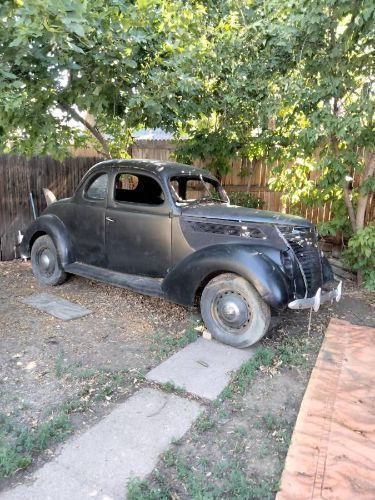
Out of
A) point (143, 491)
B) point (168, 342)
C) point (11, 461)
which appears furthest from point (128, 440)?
point (168, 342)

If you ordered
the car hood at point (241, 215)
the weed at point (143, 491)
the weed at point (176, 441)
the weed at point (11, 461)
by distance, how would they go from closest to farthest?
the weed at point (143, 491), the weed at point (11, 461), the weed at point (176, 441), the car hood at point (241, 215)

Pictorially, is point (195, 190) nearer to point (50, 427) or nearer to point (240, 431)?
point (240, 431)

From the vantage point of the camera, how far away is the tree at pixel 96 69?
377cm

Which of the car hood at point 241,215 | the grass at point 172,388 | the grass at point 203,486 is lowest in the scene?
the grass at point 203,486

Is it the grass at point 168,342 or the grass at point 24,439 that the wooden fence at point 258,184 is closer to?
the grass at point 168,342

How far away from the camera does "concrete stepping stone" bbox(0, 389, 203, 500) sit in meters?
2.08

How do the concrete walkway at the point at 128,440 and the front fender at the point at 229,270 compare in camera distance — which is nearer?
the concrete walkway at the point at 128,440

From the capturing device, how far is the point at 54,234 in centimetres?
526

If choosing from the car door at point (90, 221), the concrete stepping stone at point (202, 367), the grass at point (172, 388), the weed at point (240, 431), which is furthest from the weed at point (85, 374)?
the car door at point (90, 221)

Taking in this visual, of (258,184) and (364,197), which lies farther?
(258,184)

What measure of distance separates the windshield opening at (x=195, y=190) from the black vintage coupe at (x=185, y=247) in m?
0.01

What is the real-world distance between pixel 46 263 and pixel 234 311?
3042mm

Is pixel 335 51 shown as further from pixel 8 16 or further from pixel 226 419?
pixel 226 419

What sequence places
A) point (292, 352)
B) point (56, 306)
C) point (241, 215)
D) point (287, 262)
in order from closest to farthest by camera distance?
point (287, 262) < point (292, 352) < point (241, 215) < point (56, 306)
